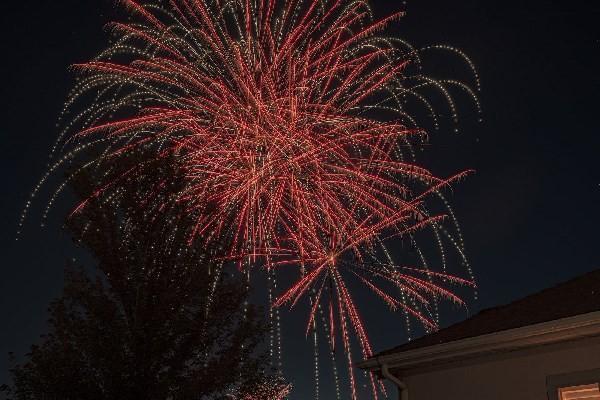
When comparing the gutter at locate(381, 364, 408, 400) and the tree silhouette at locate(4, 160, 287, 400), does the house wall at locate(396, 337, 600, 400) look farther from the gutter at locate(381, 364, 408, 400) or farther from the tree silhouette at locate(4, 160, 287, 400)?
the tree silhouette at locate(4, 160, 287, 400)

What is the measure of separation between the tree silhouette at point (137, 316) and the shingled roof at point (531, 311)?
5.37 meters

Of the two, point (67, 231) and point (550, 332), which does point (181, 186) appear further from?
point (550, 332)

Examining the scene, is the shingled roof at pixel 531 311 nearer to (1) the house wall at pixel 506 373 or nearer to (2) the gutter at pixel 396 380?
(2) the gutter at pixel 396 380

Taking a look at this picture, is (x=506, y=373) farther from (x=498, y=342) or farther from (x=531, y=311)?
(x=531, y=311)

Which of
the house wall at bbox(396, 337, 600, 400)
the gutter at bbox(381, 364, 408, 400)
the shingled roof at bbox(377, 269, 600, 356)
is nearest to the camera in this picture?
the house wall at bbox(396, 337, 600, 400)

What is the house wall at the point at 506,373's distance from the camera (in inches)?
310

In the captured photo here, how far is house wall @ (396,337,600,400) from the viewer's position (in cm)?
788

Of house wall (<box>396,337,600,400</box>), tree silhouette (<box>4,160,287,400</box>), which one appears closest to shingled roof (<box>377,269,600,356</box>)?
house wall (<box>396,337,600,400</box>)

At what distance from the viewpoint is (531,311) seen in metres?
9.19

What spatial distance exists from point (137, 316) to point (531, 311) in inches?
302

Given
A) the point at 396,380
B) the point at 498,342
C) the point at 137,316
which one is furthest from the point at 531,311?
the point at 137,316

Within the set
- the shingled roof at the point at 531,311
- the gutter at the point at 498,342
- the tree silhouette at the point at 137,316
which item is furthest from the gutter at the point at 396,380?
the tree silhouette at the point at 137,316

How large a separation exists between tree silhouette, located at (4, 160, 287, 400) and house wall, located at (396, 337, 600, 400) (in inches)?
231

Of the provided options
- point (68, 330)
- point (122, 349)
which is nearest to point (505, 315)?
point (122, 349)
